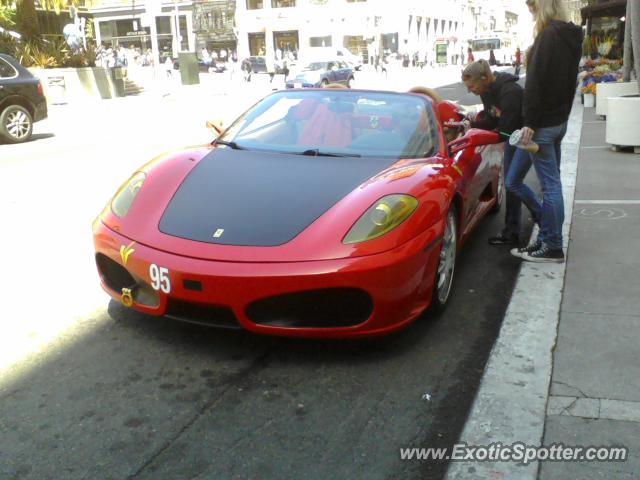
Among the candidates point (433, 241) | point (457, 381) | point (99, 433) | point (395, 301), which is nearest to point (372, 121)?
point (433, 241)

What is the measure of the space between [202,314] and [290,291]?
453 millimetres

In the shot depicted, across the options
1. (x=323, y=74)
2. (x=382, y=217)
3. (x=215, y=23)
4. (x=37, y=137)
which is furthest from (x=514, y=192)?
(x=215, y=23)

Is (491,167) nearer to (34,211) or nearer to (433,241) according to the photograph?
(433,241)

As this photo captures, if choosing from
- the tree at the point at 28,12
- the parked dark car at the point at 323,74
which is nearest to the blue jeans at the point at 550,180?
the tree at the point at 28,12

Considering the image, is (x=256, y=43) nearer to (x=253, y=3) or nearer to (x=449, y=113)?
(x=253, y=3)

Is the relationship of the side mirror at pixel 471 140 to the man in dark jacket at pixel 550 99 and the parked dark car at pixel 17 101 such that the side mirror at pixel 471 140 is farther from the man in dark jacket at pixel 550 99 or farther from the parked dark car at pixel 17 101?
the parked dark car at pixel 17 101

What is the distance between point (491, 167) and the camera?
18.1 ft

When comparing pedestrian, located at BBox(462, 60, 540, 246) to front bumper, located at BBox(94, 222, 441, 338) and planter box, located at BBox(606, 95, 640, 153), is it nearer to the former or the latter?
front bumper, located at BBox(94, 222, 441, 338)

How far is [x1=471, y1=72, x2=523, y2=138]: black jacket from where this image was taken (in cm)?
501

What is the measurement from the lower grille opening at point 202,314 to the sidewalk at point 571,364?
3.76 ft

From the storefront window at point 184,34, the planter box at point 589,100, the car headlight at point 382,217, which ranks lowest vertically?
the planter box at point 589,100

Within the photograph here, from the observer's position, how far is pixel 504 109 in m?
5.04

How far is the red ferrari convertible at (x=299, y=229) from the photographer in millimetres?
3186

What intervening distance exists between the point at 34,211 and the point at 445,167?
4399mm
